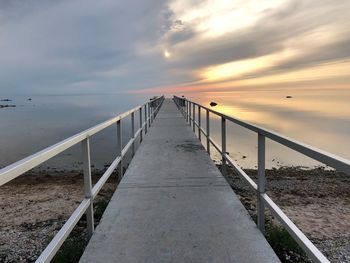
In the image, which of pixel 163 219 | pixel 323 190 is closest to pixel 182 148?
pixel 163 219

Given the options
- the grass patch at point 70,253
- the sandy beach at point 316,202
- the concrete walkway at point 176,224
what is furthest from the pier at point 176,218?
the sandy beach at point 316,202

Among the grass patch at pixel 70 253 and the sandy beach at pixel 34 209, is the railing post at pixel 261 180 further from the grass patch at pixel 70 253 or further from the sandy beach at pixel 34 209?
the sandy beach at pixel 34 209

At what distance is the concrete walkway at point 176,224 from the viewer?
293 cm

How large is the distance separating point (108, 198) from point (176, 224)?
5032 millimetres

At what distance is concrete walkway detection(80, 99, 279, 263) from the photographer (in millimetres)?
2932

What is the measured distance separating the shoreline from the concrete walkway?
231cm

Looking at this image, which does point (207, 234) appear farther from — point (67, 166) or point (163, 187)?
point (67, 166)

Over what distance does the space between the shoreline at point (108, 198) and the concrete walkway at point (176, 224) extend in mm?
2306

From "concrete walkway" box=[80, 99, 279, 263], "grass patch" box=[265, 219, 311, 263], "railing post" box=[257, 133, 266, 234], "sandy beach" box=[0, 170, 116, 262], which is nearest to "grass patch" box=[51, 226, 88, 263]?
"concrete walkway" box=[80, 99, 279, 263]

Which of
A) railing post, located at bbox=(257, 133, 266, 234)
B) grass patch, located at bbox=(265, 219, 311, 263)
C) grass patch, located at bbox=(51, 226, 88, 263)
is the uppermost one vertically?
railing post, located at bbox=(257, 133, 266, 234)

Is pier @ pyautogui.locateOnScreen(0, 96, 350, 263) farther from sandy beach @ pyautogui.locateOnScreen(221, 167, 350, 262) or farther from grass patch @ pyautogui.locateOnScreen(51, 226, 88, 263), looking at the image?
sandy beach @ pyautogui.locateOnScreen(221, 167, 350, 262)

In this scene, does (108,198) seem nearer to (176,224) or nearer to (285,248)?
(285,248)

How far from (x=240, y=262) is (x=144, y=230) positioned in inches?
43.9

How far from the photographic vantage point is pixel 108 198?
27.1 feet
